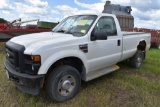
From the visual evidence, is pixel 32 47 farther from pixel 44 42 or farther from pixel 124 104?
pixel 124 104

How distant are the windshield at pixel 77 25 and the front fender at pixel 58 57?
53 centimetres

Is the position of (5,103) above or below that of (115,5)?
below

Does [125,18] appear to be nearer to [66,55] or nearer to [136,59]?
[136,59]

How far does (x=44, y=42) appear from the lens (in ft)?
12.2

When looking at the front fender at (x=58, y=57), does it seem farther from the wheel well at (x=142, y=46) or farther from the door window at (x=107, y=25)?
the wheel well at (x=142, y=46)

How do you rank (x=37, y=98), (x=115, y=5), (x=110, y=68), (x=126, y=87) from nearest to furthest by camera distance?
(x=37, y=98) < (x=126, y=87) < (x=110, y=68) < (x=115, y=5)

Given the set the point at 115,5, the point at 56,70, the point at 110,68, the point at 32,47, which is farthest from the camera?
the point at 115,5

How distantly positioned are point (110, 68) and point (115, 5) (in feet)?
51.2

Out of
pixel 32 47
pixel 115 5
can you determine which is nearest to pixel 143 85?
pixel 32 47

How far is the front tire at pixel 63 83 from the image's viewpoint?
12.5ft

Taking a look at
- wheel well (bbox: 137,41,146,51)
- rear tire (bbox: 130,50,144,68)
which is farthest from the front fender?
wheel well (bbox: 137,41,146,51)

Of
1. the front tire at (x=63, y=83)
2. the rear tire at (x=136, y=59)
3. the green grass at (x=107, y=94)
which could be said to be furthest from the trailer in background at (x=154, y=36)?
the front tire at (x=63, y=83)

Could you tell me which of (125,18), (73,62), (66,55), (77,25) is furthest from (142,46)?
(125,18)

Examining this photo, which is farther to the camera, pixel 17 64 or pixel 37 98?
pixel 37 98
